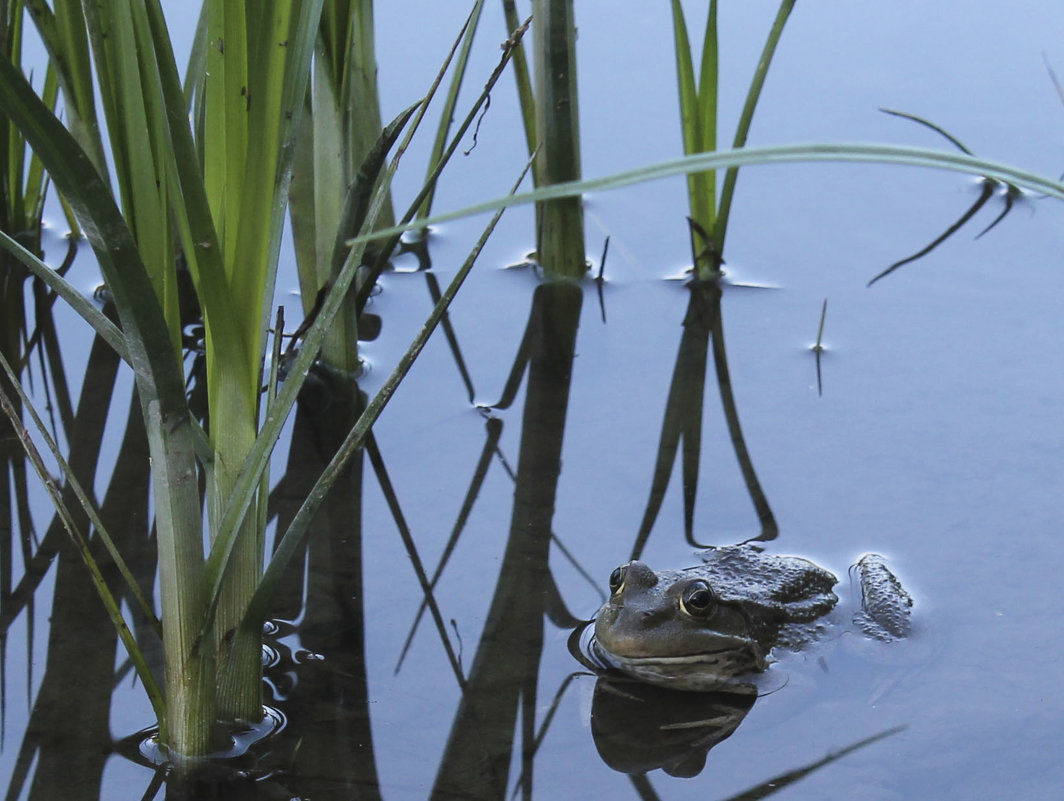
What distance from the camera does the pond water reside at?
2.57 m

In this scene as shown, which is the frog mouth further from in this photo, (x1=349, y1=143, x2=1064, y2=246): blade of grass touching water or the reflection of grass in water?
(x1=349, y1=143, x2=1064, y2=246): blade of grass touching water

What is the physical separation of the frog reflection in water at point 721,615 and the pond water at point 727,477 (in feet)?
0.24

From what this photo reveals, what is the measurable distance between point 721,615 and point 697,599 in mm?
104

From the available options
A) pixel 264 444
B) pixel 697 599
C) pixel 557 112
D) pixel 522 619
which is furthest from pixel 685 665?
pixel 557 112

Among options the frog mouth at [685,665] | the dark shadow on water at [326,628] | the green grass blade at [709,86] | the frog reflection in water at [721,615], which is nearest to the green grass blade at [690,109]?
the green grass blade at [709,86]

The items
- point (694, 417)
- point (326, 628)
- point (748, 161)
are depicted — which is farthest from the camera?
point (694, 417)

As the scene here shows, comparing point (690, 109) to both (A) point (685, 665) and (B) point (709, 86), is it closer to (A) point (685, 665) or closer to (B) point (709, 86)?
(B) point (709, 86)

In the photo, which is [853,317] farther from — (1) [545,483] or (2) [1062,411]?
(1) [545,483]

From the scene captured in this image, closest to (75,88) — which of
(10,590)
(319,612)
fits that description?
(10,590)

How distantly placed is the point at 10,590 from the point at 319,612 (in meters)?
0.72

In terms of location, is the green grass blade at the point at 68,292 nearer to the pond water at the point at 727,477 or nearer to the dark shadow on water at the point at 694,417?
the pond water at the point at 727,477

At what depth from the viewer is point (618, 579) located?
2.92m

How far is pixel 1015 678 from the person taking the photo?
2.78 meters

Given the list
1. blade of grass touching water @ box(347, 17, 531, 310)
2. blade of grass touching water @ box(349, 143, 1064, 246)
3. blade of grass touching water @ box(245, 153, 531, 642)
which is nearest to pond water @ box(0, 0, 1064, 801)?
blade of grass touching water @ box(245, 153, 531, 642)
